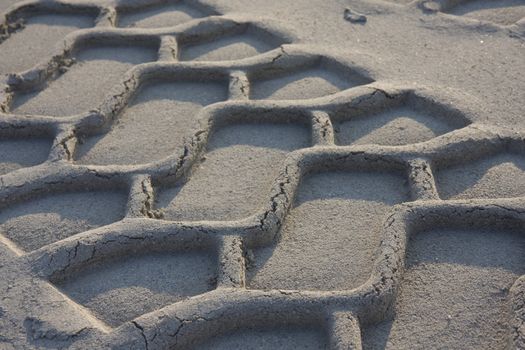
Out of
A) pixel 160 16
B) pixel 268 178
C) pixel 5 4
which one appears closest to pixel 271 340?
pixel 268 178

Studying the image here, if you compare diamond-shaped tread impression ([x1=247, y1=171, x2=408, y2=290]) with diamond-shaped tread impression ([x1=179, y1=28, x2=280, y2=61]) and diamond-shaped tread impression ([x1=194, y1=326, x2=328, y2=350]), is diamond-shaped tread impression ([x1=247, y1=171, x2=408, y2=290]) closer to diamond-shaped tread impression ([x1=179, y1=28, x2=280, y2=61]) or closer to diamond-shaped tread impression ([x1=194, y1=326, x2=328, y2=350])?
diamond-shaped tread impression ([x1=194, y1=326, x2=328, y2=350])

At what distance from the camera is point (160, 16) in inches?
83.1

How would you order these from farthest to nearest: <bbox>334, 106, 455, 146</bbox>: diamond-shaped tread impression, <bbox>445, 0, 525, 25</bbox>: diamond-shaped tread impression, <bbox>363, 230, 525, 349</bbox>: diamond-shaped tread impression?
<bbox>445, 0, 525, 25</bbox>: diamond-shaped tread impression < <bbox>334, 106, 455, 146</bbox>: diamond-shaped tread impression < <bbox>363, 230, 525, 349</bbox>: diamond-shaped tread impression

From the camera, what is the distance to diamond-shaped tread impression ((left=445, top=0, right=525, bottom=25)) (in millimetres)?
1996

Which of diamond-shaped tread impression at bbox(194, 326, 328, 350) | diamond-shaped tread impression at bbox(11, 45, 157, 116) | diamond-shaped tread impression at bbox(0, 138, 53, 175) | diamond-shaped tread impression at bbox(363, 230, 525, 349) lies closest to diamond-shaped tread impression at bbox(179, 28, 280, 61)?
diamond-shaped tread impression at bbox(11, 45, 157, 116)

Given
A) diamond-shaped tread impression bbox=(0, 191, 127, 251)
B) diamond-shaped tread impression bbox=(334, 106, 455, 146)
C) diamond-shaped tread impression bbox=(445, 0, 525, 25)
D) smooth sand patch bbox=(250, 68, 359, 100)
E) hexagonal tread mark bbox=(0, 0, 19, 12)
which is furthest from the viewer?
hexagonal tread mark bbox=(0, 0, 19, 12)

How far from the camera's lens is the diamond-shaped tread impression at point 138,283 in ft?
3.87

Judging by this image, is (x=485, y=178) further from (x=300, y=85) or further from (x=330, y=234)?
(x=300, y=85)

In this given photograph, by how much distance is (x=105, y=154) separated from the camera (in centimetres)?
155

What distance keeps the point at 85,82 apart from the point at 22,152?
0.33 metres

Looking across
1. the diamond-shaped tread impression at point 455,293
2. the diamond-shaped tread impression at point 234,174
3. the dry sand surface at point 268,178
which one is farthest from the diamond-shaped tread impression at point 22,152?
the diamond-shaped tread impression at point 455,293

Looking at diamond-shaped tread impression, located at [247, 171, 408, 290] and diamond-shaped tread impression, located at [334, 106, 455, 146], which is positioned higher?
diamond-shaped tread impression, located at [334, 106, 455, 146]

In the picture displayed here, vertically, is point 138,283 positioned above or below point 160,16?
below

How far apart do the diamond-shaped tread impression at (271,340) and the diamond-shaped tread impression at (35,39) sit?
1.17 metres
